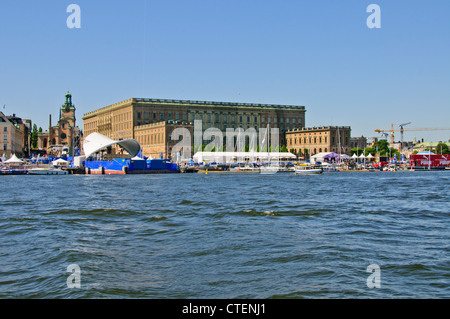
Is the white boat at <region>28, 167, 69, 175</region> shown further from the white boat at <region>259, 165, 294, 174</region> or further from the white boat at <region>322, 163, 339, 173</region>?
the white boat at <region>322, 163, 339, 173</region>

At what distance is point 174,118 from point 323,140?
44.9m

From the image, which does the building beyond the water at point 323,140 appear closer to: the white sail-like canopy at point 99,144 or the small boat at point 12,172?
the white sail-like canopy at point 99,144

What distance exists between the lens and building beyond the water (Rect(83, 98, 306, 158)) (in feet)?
472

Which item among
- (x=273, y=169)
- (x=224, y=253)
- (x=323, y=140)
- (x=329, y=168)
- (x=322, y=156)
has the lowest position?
(x=224, y=253)

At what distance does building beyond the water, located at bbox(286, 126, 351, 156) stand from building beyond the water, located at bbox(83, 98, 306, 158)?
955 centimetres

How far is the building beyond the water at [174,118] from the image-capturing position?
472 ft

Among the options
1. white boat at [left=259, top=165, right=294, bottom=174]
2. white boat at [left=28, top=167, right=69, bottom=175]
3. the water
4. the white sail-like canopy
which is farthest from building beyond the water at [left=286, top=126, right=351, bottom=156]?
the water

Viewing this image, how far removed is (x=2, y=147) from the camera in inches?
4626

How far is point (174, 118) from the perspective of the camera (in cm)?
15550

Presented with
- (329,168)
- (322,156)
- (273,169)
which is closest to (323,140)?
(322,156)

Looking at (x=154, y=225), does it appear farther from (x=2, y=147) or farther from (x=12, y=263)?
(x=2, y=147)

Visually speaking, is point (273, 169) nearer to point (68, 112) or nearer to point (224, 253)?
point (224, 253)

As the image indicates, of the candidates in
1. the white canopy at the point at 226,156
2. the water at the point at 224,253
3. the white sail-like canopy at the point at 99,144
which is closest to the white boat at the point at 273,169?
the white canopy at the point at 226,156

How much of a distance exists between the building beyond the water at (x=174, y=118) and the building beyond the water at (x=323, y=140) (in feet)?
31.3
